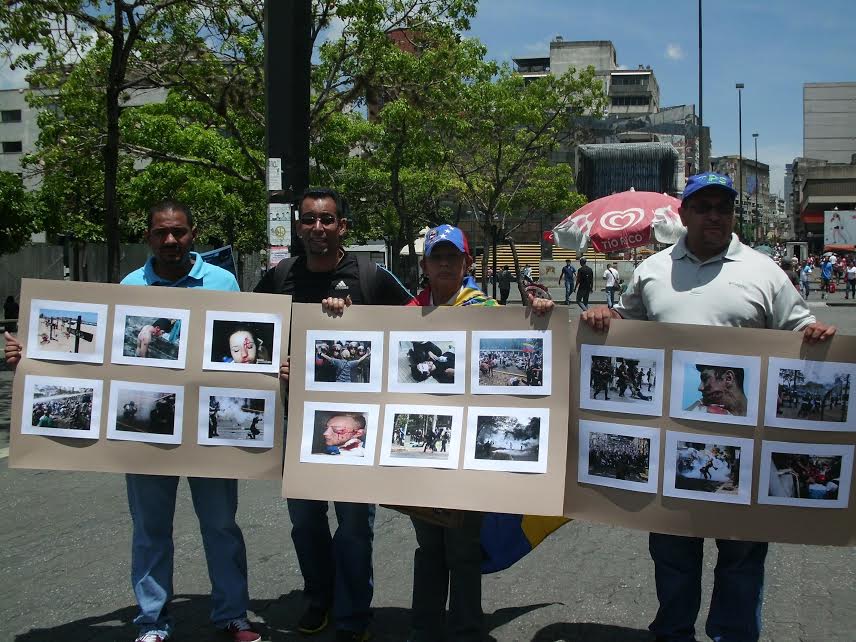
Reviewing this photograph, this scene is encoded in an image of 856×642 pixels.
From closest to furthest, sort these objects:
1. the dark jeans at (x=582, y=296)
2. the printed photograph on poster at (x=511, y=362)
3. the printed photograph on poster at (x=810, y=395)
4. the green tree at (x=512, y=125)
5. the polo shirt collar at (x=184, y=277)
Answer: the printed photograph on poster at (x=810, y=395)
the printed photograph on poster at (x=511, y=362)
the polo shirt collar at (x=184, y=277)
the dark jeans at (x=582, y=296)
the green tree at (x=512, y=125)

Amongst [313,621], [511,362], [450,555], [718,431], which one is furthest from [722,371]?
[313,621]

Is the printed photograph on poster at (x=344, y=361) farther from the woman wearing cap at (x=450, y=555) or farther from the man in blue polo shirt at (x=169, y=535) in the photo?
the man in blue polo shirt at (x=169, y=535)

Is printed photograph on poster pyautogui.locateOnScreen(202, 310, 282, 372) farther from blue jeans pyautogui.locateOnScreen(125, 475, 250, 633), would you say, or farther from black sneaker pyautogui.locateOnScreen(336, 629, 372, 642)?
black sneaker pyautogui.locateOnScreen(336, 629, 372, 642)

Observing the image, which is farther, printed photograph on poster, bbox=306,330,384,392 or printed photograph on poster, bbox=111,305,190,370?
printed photograph on poster, bbox=111,305,190,370

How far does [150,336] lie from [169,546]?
0.92 m

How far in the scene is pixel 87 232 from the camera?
35406 millimetres

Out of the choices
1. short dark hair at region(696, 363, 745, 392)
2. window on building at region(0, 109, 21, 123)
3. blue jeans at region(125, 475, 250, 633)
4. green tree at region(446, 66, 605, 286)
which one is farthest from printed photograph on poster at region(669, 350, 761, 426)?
window on building at region(0, 109, 21, 123)

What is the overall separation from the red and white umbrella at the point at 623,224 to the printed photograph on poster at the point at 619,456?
11.1m

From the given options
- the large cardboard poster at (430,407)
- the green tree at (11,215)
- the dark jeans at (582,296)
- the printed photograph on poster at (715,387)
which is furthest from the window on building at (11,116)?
the printed photograph on poster at (715,387)

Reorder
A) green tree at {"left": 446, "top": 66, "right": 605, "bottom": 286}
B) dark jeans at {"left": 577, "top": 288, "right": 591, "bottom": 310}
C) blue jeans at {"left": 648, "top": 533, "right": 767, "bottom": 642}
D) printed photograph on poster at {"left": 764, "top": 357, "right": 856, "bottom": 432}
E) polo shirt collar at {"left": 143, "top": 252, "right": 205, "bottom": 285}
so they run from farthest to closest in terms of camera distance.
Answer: green tree at {"left": 446, "top": 66, "right": 605, "bottom": 286}
dark jeans at {"left": 577, "top": 288, "right": 591, "bottom": 310}
polo shirt collar at {"left": 143, "top": 252, "right": 205, "bottom": 285}
blue jeans at {"left": 648, "top": 533, "right": 767, "bottom": 642}
printed photograph on poster at {"left": 764, "top": 357, "right": 856, "bottom": 432}

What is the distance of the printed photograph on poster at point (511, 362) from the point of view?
3.48 metres

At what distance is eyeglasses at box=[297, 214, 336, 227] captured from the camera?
12.5ft

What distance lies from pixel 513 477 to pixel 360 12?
12.4 metres

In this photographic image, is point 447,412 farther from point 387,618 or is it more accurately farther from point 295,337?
point 387,618
